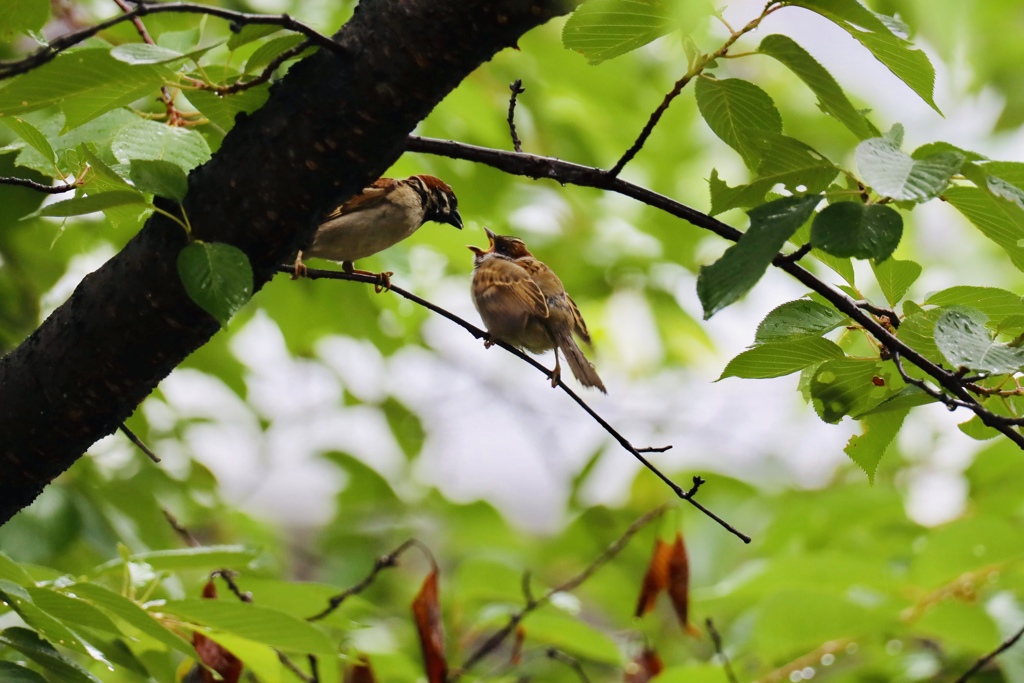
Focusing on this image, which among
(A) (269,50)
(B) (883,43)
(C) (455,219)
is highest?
(C) (455,219)

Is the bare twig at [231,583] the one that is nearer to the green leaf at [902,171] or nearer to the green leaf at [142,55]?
the green leaf at [142,55]

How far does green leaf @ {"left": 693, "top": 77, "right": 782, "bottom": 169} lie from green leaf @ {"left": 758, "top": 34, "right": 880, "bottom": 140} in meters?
0.11

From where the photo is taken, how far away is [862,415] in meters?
1.41

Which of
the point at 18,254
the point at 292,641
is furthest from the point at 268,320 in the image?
the point at 292,641

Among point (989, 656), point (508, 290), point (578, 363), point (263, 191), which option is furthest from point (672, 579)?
point (263, 191)

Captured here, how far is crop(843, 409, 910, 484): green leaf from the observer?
1.51 meters

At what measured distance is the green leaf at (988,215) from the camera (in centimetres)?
132

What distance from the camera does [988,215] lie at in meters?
1.33

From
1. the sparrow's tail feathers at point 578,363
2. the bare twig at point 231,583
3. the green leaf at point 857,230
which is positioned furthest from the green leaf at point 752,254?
the bare twig at point 231,583

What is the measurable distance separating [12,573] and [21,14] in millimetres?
873

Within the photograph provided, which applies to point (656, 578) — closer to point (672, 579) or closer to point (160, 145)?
point (672, 579)

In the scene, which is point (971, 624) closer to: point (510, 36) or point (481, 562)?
point (481, 562)

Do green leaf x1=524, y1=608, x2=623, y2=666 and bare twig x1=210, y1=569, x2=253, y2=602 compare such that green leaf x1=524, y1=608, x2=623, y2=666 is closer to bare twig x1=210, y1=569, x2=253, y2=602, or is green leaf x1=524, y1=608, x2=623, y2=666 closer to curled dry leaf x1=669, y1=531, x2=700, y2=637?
curled dry leaf x1=669, y1=531, x2=700, y2=637

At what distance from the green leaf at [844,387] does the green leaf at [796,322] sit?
0.08m
